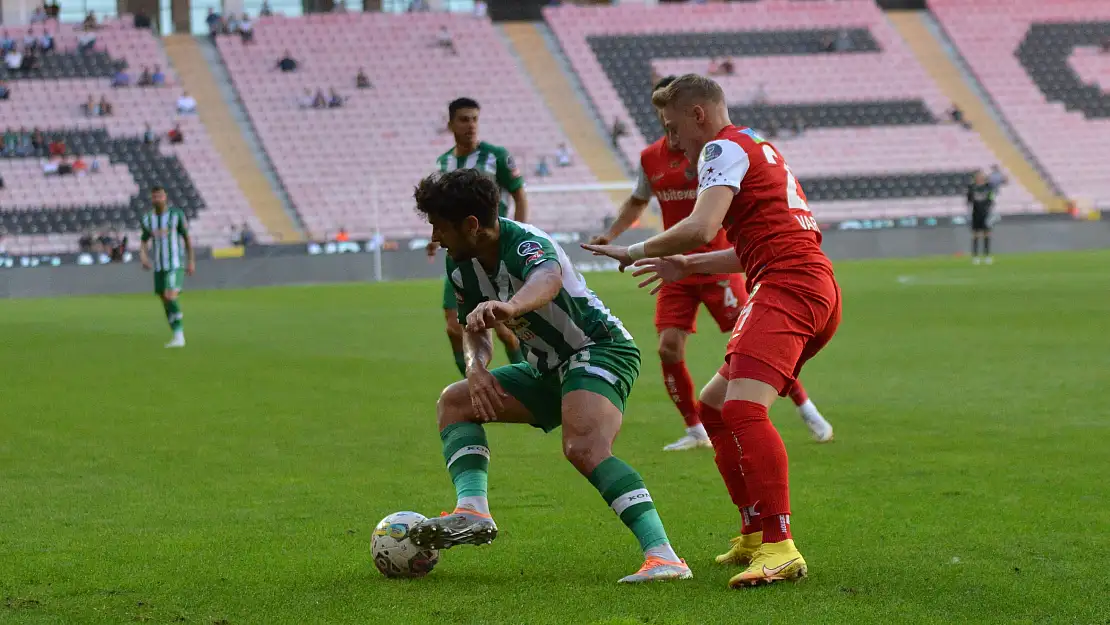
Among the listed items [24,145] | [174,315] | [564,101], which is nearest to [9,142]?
[24,145]

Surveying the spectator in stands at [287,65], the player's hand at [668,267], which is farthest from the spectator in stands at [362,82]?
the player's hand at [668,267]

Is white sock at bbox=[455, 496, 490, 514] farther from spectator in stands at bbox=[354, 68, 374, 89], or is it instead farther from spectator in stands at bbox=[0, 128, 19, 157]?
spectator in stands at bbox=[354, 68, 374, 89]

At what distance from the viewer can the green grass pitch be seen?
16.0ft

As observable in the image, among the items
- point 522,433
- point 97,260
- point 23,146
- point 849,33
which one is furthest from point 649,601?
point 849,33

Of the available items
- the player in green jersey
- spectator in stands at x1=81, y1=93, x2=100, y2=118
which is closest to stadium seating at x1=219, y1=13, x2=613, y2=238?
spectator in stands at x1=81, y1=93, x2=100, y2=118

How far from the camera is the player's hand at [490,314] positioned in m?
4.70

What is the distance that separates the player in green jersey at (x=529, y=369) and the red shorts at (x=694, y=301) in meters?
3.30

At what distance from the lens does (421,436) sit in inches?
370

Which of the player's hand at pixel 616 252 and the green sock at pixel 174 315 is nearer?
the player's hand at pixel 616 252

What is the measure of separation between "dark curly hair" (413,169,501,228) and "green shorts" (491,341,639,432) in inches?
27.5

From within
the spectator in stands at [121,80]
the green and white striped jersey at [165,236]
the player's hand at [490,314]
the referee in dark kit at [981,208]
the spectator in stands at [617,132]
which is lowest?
the player's hand at [490,314]

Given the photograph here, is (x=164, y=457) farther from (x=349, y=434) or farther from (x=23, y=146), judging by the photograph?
(x=23, y=146)

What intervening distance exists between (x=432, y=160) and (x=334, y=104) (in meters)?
3.92

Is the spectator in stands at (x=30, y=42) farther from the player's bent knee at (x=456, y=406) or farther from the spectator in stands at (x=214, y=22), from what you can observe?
the player's bent knee at (x=456, y=406)
